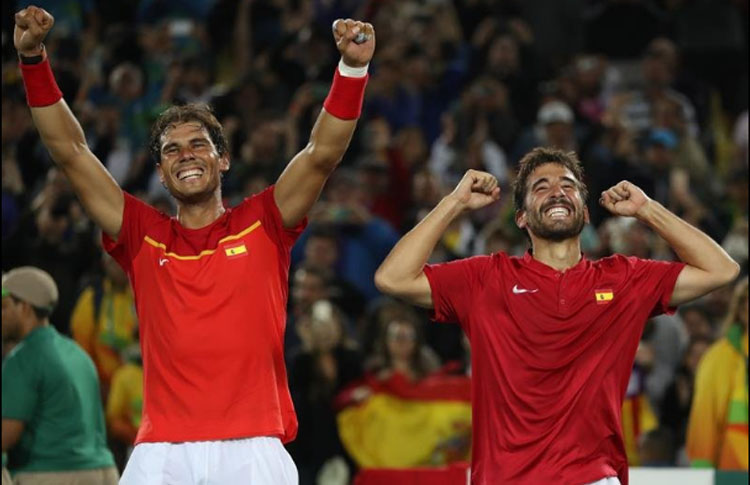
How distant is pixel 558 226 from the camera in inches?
265

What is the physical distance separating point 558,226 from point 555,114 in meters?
6.67

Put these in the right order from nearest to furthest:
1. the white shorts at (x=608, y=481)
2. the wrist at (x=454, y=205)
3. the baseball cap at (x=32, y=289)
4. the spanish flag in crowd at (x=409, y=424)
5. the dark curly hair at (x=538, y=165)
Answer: the white shorts at (x=608, y=481)
the wrist at (x=454, y=205)
the dark curly hair at (x=538, y=165)
the baseball cap at (x=32, y=289)
the spanish flag in crowd at (x=409, y=424)

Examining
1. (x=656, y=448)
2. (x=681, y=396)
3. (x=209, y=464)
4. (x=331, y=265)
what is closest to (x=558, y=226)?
(x=209, y=464)

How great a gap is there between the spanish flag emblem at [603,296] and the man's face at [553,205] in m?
0.26

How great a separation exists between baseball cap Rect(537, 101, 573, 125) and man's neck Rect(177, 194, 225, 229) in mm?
6881

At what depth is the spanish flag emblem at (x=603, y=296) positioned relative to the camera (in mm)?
6660

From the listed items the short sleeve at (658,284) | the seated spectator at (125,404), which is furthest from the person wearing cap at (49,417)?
the short sleeve at (658,284)

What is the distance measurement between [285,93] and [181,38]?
1474 mm

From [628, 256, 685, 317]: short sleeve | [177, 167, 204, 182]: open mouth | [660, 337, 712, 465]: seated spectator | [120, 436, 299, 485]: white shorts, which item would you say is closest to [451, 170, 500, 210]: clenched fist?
[628, 256, 685, 317]: short sleeve

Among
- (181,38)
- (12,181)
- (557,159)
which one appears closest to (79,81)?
(181,38)

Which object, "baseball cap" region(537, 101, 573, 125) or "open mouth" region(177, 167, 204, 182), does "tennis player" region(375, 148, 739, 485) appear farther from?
"baseball cap" region(537, 101, 573, 125)

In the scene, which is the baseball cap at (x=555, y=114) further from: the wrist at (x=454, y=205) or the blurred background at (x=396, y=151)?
the wrist at (x=454, y=205)

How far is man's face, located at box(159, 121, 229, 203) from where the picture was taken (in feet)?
21.7

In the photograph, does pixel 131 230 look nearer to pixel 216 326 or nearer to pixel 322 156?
pixel 216 326
